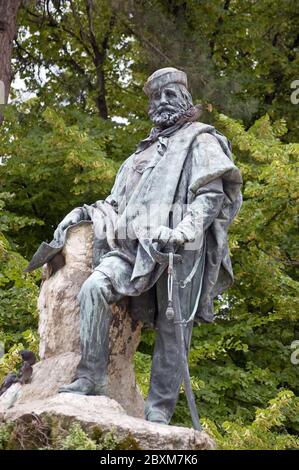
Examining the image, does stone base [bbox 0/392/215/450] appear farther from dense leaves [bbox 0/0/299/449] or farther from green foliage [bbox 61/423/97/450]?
dense leaves [bbox 0/0/299/449]

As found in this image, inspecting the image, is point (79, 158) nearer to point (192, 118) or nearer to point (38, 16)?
point (38, 16)

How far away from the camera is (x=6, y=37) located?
13.1 metres

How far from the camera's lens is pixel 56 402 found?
6156 mm

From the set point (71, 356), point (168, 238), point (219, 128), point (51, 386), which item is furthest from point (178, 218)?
point (219, 128)

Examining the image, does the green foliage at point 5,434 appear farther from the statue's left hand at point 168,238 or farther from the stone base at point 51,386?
the statue's left hand at point 168,238

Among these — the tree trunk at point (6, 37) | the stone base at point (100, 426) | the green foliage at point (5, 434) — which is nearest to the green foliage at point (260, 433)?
the stone base at point (100, 426)

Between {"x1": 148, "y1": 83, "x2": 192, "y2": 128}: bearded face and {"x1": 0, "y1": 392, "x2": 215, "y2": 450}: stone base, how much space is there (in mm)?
2141

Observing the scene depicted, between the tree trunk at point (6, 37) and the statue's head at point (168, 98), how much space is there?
18.1ft

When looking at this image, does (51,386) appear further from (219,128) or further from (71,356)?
(219,128)

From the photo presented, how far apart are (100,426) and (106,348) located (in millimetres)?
860

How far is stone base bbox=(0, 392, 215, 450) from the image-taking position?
5930 mm

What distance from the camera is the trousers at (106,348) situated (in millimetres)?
6648

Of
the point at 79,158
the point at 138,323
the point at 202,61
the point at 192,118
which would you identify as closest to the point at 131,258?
the point at 138,323

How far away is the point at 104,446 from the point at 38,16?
36.3 feet
